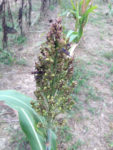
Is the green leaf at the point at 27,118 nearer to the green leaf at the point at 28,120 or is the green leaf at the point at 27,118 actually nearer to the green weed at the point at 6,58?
the green leaf at the point at 28,120

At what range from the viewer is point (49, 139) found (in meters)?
1.70

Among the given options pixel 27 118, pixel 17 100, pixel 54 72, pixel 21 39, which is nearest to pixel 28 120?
pixel 27 118

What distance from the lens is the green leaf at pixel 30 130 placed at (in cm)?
162

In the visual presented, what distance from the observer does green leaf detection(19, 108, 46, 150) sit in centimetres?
162

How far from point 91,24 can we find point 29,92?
3173 mm

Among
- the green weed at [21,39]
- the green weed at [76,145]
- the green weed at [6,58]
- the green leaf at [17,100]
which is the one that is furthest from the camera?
the green weed at [21,39]

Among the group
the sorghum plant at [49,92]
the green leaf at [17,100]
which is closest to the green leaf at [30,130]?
the sorghum plant at [49,92]

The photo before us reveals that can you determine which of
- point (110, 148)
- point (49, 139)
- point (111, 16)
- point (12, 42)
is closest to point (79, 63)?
point (12, 42)

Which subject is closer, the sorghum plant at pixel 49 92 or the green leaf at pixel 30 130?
the sorghum plant at pixel 49 92

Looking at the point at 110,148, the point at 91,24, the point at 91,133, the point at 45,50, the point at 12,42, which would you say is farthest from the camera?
the point at 91,24

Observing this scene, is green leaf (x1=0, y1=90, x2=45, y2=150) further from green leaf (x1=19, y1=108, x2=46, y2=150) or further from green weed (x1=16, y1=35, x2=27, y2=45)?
→ green weed (x1=16, y1=35, x2=27, y2=45)

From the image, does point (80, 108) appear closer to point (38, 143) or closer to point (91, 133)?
point (91, 133)

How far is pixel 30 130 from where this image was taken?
1.65m

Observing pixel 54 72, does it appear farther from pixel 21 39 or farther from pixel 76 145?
pixel 21 39
